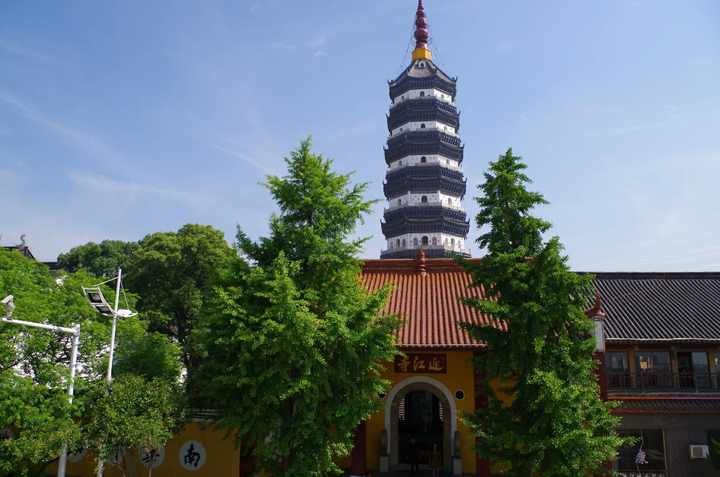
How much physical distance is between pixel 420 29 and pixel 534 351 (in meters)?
50.2

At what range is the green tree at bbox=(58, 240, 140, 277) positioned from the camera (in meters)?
36.9

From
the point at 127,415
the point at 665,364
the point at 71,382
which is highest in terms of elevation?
the point at 665,364

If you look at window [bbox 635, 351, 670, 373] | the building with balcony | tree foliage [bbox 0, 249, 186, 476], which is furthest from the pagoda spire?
tree foliage [bbox 0, 249, 186, 476]

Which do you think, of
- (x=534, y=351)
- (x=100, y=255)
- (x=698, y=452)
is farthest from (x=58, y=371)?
(x=100, y=255)

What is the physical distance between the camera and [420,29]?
175 ft

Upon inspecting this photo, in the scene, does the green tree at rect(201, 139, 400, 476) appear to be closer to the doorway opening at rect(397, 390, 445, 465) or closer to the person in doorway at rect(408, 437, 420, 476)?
the person in doorway at rect(408, 437, 420, 476)

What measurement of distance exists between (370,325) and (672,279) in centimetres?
1496

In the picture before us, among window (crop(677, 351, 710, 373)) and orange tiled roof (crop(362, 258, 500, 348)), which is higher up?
orange tiled roof (crop(362, 258, 500, 348))

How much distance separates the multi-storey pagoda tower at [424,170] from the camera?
46125 millimetres

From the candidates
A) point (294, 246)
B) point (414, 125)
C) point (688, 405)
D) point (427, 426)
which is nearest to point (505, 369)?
point (294, 246)

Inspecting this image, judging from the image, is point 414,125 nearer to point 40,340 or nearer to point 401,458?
point 401,458

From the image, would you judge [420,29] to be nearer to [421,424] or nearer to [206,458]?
[421,424]

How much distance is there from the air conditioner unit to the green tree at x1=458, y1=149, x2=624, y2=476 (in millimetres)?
5946

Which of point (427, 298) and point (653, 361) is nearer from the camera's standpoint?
point (427, 298)
